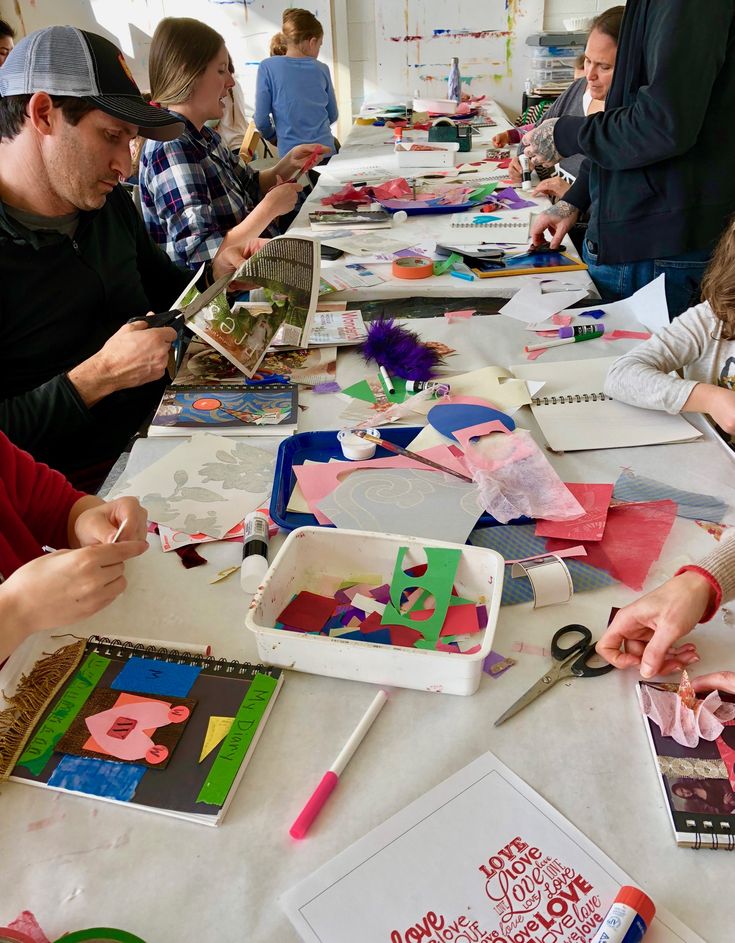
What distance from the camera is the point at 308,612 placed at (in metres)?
0.81

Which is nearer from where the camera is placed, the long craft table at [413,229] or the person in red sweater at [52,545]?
the person in red sweater at [52,545]

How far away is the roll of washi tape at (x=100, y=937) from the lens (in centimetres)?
51

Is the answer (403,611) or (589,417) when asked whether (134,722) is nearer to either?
(403,611)

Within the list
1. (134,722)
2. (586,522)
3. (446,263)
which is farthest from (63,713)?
(446,263)

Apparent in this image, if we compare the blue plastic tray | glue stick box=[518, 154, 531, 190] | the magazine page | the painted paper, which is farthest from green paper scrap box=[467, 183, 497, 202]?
the painted paper

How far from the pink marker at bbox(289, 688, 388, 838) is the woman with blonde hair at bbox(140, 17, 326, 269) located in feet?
5.57

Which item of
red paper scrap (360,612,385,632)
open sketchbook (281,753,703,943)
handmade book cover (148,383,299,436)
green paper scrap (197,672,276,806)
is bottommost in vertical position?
handmade book cover (148,383,299,436)

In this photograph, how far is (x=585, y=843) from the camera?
0.59 meters

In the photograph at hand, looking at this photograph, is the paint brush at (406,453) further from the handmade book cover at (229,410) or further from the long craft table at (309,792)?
the long craft table at (309,792)

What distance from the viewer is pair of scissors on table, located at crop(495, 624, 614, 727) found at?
2.36 feet

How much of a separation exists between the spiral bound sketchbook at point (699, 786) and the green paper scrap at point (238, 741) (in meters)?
0.38

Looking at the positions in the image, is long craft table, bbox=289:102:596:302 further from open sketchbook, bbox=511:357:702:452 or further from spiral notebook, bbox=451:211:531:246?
open sketchbook, bbox=511:357:702:452

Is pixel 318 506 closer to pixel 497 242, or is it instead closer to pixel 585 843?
pixel 585 843

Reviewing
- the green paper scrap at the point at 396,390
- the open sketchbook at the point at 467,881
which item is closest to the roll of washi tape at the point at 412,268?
the green paper scrap at the point at 396,390
